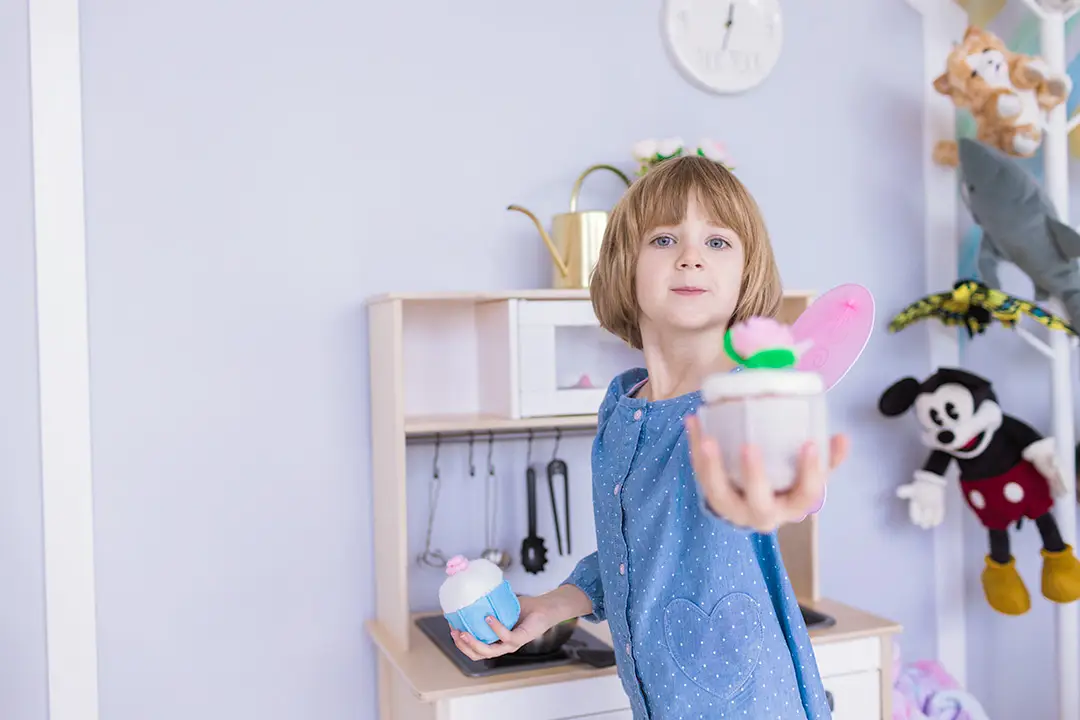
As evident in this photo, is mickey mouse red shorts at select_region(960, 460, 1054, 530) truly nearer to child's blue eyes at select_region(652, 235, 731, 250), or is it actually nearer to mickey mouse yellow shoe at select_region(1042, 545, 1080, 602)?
mickey mouse yellow shoe at select_region(1042, 545, 1080, 602)

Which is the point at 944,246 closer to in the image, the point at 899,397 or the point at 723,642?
the point at 899,397

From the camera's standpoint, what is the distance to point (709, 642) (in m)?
0.97

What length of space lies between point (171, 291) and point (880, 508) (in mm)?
1476

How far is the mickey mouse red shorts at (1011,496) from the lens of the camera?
78.0 inches

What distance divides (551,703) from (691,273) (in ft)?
2.68

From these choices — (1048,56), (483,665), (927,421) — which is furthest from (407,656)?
(1048,56)

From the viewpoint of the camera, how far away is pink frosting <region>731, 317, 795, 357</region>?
0.72 m

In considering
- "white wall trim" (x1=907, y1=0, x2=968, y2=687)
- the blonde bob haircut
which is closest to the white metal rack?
"white wall trim" (x1=907, y1=0, x2=968, y2=687)

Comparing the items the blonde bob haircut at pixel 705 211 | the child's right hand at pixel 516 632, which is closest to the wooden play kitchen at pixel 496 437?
the child's right hand at pixel 516 632

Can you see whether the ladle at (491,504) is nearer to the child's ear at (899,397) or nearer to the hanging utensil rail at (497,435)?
the hanging utensil rail at (497,435)

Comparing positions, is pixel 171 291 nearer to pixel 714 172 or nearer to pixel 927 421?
pixel 714 172

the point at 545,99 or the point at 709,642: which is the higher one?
the point at 545,99

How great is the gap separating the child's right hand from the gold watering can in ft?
2.51

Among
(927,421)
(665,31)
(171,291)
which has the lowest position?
(927,421)
